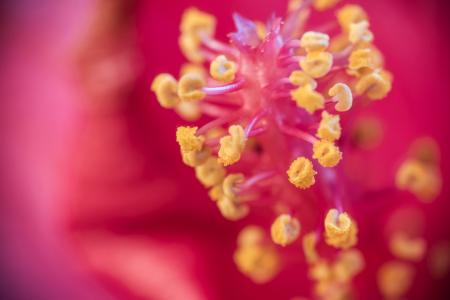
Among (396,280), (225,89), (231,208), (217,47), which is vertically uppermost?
(217,47)

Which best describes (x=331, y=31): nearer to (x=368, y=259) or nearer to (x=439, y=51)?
(x=439, y=51)

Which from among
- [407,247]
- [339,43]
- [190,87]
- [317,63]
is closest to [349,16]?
[339,43]

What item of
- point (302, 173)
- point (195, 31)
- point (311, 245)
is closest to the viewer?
point (302, 173)

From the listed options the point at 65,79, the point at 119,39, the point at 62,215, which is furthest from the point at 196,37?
the point at 62,215

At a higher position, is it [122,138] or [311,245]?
[122,138]

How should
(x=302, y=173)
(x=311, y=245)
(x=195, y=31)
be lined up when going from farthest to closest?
(x=195, y=31), (x=311, y=245), (x=302, y=173)

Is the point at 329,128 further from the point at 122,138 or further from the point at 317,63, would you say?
the point at 122,138

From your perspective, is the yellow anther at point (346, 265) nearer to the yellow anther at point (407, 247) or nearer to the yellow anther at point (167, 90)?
the yellow anther at point (407, 247)

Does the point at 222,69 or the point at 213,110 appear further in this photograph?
the point at 213,110
